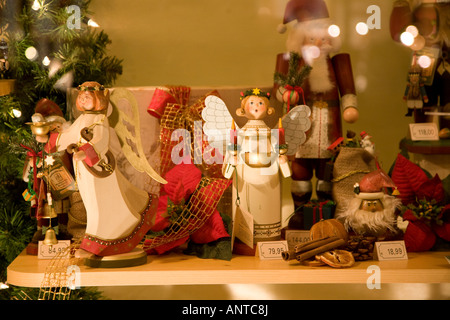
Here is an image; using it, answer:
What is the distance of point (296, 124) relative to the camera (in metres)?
1.32

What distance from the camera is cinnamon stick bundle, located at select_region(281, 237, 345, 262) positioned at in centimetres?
121

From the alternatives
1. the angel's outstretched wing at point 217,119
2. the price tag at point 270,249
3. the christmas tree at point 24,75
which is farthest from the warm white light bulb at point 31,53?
the price tag at point 270,249

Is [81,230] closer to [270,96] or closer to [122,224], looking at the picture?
[122,224]

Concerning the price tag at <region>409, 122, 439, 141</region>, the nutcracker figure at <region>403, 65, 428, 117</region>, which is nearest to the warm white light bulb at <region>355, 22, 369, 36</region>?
the nutcracker figure at <region>403, 65, 428, 117</region>

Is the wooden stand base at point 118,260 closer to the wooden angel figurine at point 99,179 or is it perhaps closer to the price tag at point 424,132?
the wooden angel figurine at point 99,179

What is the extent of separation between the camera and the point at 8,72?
4.55 feet

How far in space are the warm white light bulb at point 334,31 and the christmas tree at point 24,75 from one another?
2.04 feet

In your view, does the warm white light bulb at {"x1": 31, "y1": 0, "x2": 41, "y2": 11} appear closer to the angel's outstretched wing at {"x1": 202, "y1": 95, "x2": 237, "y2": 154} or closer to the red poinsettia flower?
the angel's outstretched wing at {"x1": 202, "y1": 95, "x2": 237, "y2": 154}

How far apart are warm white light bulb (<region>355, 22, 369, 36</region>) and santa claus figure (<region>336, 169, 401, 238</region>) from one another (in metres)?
0.39

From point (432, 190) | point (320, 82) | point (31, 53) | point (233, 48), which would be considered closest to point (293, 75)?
point (320, 82)

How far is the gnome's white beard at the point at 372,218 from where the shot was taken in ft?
4.25

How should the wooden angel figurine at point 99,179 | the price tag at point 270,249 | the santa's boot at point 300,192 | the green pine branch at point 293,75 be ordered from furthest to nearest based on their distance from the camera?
the santa's boot at point 300,192 → the green pine branch at point 293,75 → the price tag at point 270,249 → the wooden angel figurine at point 99,179

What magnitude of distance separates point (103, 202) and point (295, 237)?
46cm

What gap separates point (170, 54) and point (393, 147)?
64 centimetres
